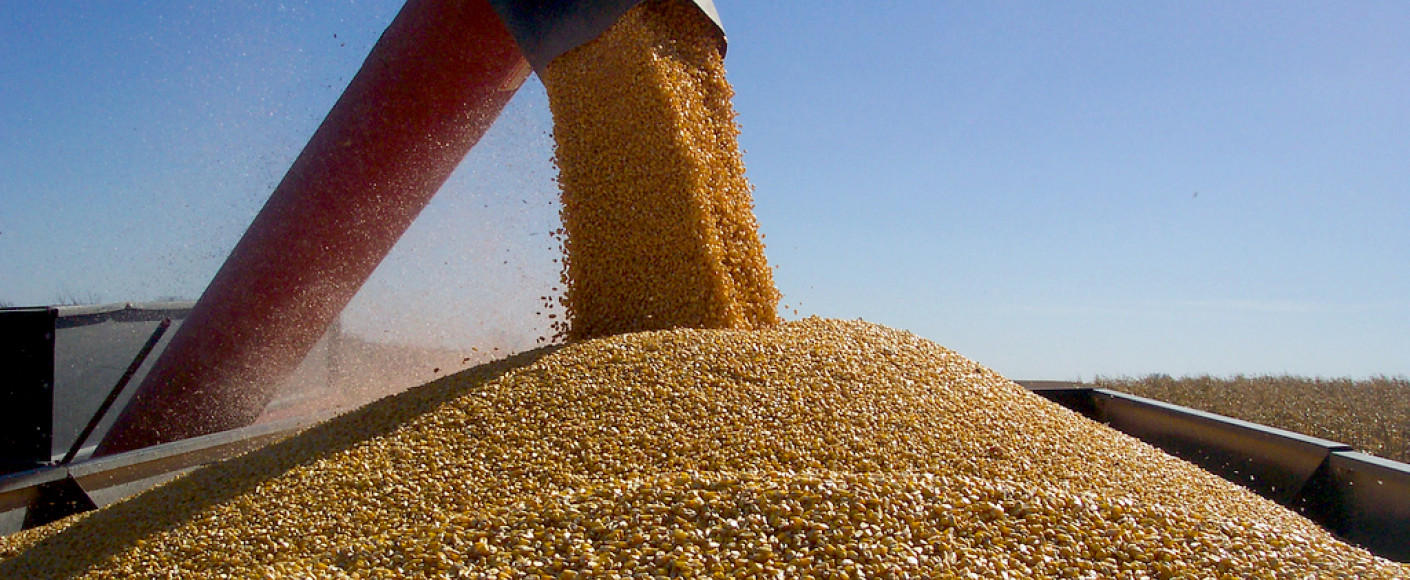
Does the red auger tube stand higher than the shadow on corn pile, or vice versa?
the red auger tube

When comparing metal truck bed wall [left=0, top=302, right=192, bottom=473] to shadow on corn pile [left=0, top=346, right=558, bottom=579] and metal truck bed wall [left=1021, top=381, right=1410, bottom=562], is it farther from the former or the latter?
metal truck bed wall [left=1021, top=381, right=1410, bottom=562]

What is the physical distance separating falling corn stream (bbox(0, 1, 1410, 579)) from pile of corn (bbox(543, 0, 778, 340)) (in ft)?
0.03

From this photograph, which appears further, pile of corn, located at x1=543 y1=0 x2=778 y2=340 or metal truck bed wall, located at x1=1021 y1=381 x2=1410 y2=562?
pile of corn, located at x1=543 y1=0 x2=778 y2=340

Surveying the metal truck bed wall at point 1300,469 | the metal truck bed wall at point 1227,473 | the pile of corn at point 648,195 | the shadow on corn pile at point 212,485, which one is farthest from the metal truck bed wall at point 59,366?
the metal truck bed wall at point 1300,469

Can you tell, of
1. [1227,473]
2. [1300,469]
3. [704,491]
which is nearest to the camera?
[704,491]

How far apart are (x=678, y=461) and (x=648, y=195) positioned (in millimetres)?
1328

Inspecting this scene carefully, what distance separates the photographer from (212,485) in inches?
97.0

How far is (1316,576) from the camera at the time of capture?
5.81ft

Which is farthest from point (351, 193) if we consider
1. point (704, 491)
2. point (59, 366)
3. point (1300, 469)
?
point (1300, 469)

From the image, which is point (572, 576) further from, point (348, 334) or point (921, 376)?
point (348, 334)

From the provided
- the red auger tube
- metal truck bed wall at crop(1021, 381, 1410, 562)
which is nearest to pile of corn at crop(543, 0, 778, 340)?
the red auger tube

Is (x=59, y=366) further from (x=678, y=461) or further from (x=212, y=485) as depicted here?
(x=678, y=461)

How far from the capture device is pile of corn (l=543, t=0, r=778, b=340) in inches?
122

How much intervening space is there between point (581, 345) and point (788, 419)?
2.80ft
